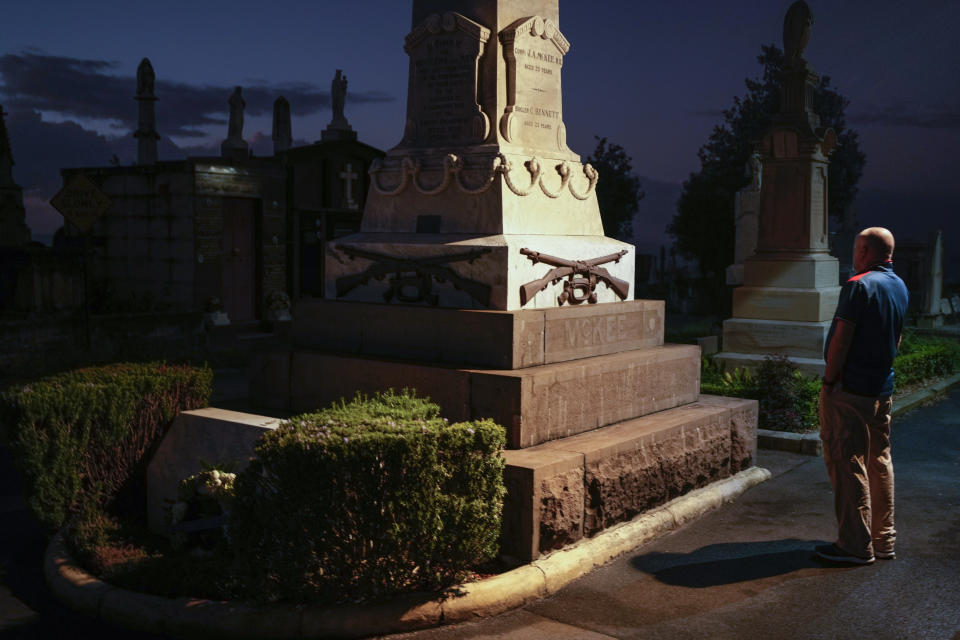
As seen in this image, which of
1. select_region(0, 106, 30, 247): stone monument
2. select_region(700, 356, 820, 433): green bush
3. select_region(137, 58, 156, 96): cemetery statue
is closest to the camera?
select_region(700, 356, 820, 433): green bush

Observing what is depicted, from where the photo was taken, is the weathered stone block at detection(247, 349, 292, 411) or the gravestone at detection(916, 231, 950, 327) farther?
the gravestone at detection(916, 231, 950, 327)

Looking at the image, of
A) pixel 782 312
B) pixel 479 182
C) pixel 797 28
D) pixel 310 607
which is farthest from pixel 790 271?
pixel 310 607

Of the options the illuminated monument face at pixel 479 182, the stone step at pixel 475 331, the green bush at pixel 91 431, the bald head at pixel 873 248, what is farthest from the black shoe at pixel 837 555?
the green bush at pixel 91 431

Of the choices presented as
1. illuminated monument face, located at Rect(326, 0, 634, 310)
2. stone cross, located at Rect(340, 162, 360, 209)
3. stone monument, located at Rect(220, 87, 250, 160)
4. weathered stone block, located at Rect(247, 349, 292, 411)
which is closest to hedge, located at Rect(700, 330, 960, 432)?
illuminated monument face, located at Rect(326, 0, 634, 310)

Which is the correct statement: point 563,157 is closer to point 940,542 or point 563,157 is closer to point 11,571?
point 940,542

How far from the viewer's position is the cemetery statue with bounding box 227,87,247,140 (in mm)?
20219

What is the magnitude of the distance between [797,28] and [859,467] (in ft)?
28.7

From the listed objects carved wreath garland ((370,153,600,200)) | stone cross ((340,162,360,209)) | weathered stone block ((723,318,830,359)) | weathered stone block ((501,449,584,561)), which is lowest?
weathered stone block ((501,449,584,561))

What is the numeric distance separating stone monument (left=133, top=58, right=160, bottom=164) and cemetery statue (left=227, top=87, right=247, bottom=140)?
1668 mm

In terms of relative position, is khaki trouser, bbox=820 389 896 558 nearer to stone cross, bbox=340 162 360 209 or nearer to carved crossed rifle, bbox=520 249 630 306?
carved crossed rifle, bbox=520 249 630 306

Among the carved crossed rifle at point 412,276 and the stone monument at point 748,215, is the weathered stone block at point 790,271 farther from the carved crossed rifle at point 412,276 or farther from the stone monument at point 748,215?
the carved crossed rifle at point 412,276

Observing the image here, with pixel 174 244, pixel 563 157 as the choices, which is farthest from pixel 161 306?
pixel 563 157

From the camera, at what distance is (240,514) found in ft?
14.4

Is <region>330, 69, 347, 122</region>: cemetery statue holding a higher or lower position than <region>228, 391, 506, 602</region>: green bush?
higher
